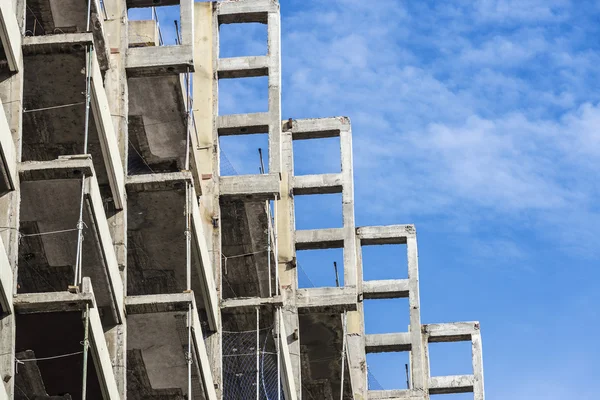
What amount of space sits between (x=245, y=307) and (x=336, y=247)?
10275 millimetres

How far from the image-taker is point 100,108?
1229 inches

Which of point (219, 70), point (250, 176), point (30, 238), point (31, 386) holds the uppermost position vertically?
point (219, 70)

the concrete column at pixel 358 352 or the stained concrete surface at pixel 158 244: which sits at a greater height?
the stained concrete surface at pixel 158 244

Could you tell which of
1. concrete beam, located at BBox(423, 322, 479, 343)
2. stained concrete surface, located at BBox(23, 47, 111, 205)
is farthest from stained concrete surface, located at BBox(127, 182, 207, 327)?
concrete beam, located at BBox(423, 322, 479, 343)

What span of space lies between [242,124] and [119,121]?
937 centimetres

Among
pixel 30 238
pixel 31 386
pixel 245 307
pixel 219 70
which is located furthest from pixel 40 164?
pixel 219 70

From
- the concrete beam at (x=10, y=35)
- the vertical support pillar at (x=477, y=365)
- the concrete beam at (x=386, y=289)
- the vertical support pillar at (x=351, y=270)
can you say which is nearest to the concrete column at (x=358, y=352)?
the vertical support pillar at (x=351, y=270)

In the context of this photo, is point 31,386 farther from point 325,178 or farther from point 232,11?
point 325,178

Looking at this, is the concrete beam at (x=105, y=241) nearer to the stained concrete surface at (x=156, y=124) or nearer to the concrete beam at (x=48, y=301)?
the concrete beam at (x=48, y=301)

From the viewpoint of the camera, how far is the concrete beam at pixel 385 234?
57344 millimetres

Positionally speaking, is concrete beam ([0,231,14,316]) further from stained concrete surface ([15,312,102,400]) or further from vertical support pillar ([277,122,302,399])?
vertical support pillar ([277,122,302,399])

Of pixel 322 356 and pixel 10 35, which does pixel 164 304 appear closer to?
pixel 10 35

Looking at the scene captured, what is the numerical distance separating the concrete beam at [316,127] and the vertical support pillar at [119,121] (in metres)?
16.4

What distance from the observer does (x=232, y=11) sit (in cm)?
4569
